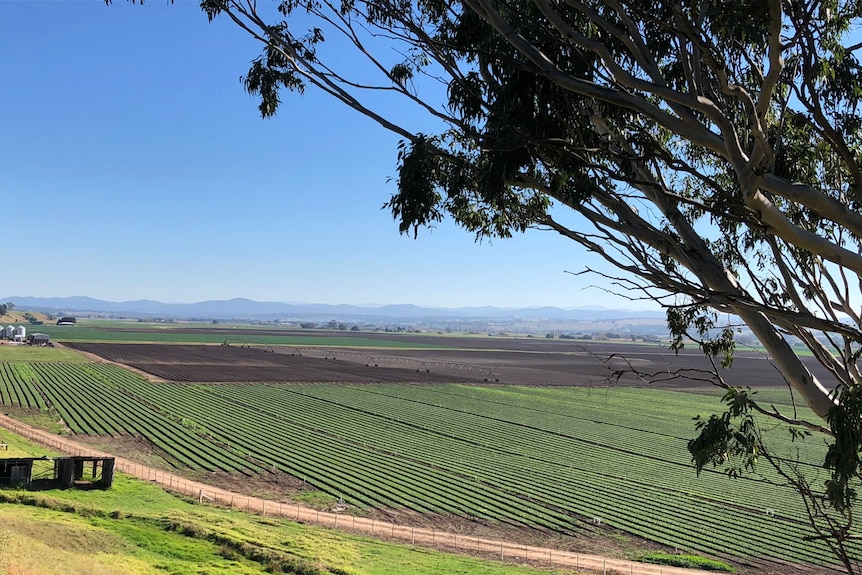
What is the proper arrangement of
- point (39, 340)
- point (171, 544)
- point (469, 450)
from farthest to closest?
point (39, 340) → point (469, 450) → point (171, 544)

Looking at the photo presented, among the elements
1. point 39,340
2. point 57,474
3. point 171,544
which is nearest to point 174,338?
point 39,340

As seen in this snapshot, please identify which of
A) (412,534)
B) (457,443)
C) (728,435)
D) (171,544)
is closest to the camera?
(728,435)

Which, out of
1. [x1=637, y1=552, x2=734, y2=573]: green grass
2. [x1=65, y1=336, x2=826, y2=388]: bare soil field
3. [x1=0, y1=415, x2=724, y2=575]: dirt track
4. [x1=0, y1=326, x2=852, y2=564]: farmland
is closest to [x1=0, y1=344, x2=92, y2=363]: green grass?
[x1=65, y1=336, x2=826, y2=388]: bare soil field

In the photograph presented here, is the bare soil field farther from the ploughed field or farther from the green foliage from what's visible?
the green foliage

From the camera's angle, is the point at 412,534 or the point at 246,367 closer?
the point at 412,534

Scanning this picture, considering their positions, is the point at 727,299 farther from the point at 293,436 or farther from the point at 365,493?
the point at 293,436

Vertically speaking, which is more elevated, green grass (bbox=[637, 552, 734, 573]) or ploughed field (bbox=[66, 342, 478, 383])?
ploughed field (bbox=[66, 342, 478, 383])

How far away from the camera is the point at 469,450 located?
36.6 m

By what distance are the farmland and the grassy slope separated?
15.5 ft

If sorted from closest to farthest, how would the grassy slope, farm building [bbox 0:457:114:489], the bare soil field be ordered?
the grassy slope, farm building [bbox 0:457:114:489], the bare soil field

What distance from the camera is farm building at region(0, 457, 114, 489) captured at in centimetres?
2391

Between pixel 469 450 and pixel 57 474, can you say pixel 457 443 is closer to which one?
pixel 469 450

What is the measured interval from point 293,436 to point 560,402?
93.1 ft

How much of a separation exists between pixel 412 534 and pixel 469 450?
1407 centimetres
